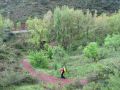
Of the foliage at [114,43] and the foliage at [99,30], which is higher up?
the foliage at [114,43]

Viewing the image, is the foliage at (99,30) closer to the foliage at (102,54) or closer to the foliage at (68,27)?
the foliage at (68,27)

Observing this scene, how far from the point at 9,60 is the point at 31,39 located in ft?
57.4

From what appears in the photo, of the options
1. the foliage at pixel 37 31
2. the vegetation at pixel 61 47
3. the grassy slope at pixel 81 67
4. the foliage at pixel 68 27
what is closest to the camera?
the grassy slope at pixel 81 67

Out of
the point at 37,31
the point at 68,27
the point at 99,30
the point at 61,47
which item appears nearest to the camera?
the point at 61,47

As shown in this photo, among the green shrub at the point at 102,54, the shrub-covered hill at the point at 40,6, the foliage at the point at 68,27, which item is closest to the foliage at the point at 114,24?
the foliage at the point at 68,27

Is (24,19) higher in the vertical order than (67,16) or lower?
lower

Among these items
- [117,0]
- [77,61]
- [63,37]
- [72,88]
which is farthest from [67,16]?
[117,0]

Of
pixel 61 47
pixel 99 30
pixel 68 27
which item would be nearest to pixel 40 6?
pixel 99 30

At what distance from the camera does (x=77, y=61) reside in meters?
35.3

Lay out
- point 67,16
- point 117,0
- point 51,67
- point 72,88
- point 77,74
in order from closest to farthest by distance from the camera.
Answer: point 72,88 → point 77,74 → point 51,67 → point 67,16 → point 117,0

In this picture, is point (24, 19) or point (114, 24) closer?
point (114, 24)

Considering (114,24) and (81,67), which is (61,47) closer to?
(81,67)

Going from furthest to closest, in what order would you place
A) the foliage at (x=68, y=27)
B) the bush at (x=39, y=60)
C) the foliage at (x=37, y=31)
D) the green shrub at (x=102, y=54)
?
1. the foliage at (x=37, y=31)
2. the foliage at (x=68, y=27)
3. the green shrub at (x=102, y=54)
4. the bush at (x=39, y=60)

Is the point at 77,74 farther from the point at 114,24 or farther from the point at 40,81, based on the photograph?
the point at 114,24
